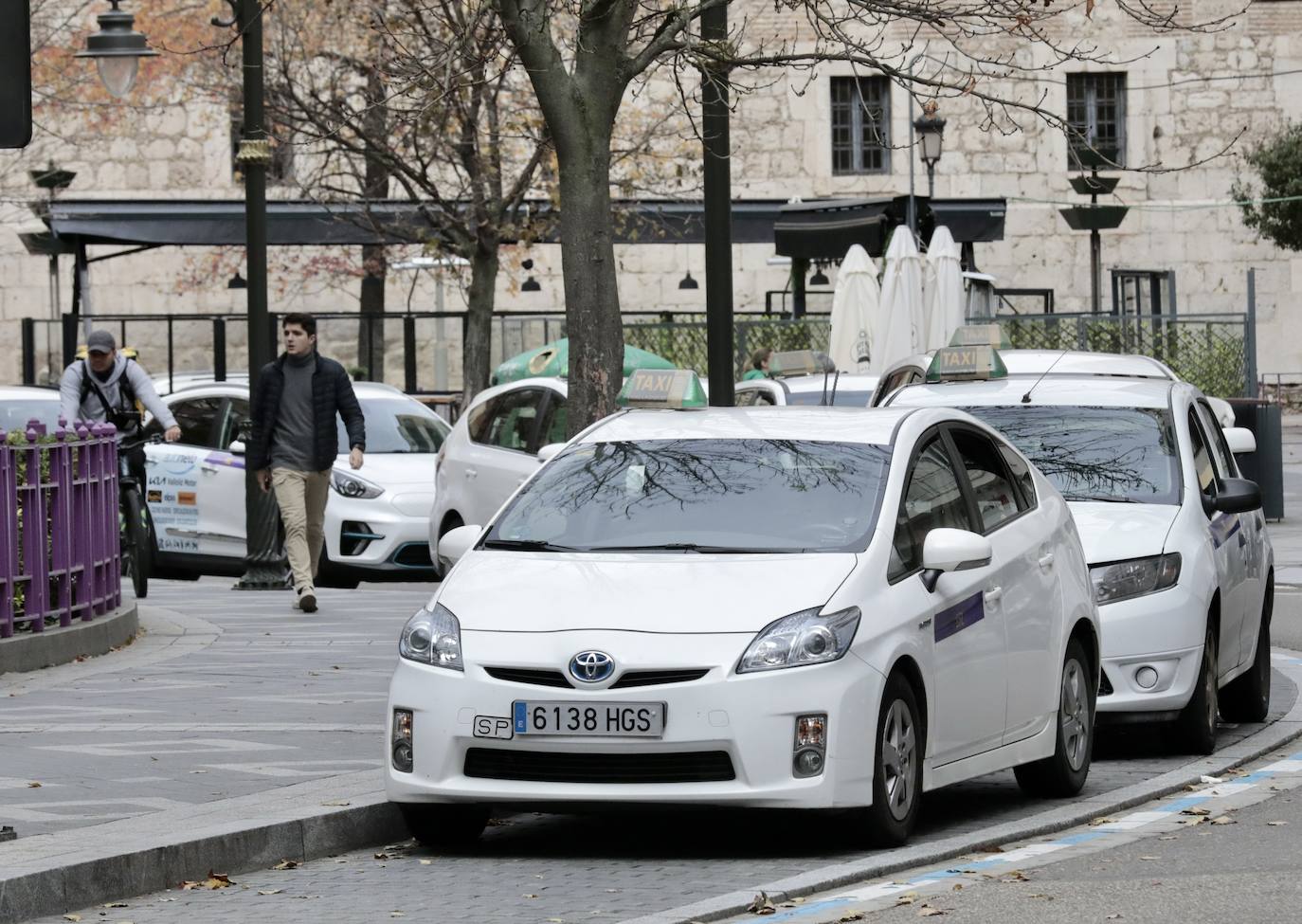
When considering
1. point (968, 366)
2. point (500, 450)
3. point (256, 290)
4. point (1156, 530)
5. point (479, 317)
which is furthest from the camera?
point (479, 317)

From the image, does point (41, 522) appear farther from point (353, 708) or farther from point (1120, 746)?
point (1120, 746)

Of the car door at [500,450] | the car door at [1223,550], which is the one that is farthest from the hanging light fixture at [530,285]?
the car door at [1223,550]

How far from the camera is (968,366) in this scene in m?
12.1

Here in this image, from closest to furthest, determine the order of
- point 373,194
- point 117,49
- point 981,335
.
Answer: point 981,335 < point 117,49 < point 373,194

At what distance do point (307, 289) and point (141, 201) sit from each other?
33.1 feet

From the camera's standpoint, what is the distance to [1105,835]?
27.9 feet

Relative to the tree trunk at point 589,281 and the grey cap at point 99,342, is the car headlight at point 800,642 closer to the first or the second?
the tree trunk at point 589,281

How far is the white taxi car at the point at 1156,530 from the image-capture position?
1026 cm

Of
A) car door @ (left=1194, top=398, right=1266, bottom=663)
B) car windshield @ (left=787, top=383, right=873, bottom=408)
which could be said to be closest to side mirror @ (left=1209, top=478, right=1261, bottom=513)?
car door @ (left=1194, top=398, right=1266, bottom=663)

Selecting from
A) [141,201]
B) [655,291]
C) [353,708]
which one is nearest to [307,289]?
[655,291]

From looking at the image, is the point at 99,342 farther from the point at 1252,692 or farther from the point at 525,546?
the point at 525,546

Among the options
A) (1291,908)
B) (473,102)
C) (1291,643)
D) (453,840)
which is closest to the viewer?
(1291,908)

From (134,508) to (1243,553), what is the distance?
822cm

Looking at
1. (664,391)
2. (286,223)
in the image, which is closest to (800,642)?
(664,391)
